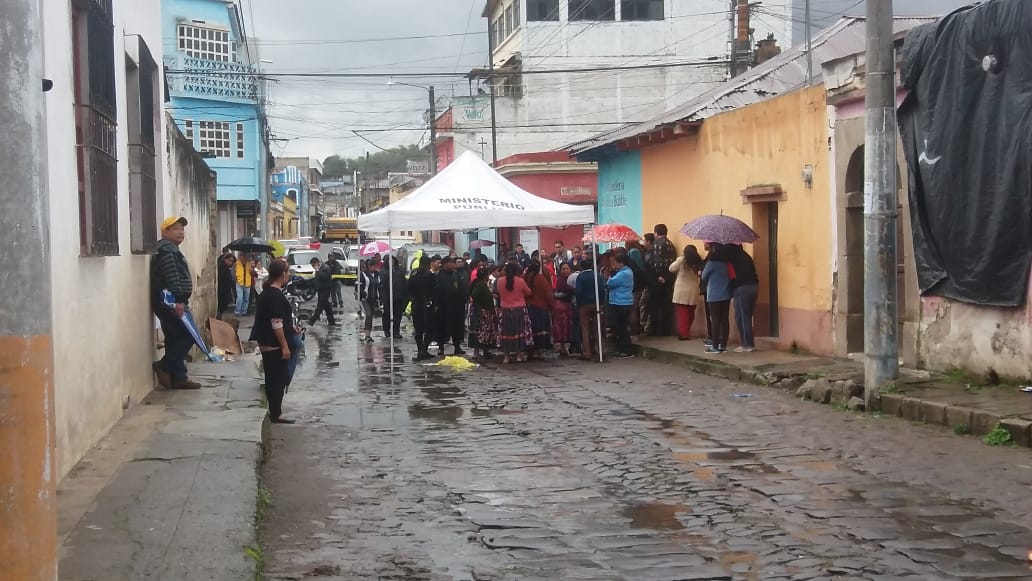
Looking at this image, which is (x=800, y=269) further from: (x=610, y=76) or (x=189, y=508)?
(x=610, y=76)

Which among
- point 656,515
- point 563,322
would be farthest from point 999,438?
point 563,322

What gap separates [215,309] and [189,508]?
17742 millimetres

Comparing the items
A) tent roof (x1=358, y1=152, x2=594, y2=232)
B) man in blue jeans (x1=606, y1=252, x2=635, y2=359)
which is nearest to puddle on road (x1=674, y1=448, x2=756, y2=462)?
man in blue jeans (x1=606, y1=252, x2=635, y2=359)

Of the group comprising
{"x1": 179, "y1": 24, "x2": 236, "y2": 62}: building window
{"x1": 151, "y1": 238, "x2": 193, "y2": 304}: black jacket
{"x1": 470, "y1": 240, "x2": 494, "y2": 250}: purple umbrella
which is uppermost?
{"x1": 179, "y1": 24, "x2": 236, "y2": 62}: building window

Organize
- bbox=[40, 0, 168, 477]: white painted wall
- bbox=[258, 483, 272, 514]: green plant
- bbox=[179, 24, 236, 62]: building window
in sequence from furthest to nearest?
bbox=[179, 24, 236, 62]: building window → bbox=[40, 0, 168, 477]: white painted wall → bbox=[258, 483, 272, 514]: green plant

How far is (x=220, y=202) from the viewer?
41062 millimetres

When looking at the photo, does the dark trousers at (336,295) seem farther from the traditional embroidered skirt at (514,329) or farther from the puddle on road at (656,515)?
the puddle on road at (656,515)

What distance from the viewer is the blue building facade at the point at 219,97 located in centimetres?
4116

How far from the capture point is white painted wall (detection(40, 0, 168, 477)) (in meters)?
7.49

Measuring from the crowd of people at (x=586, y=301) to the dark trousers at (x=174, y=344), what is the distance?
6.05 meters

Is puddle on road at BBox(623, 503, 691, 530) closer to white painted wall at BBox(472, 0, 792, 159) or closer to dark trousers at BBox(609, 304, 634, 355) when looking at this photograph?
dark trousers at BBox(609, 304, 634, 355)

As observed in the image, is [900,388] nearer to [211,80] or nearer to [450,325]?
[450,325]

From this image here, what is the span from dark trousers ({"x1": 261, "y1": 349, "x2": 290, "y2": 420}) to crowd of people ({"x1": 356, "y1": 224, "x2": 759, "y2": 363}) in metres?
6.61

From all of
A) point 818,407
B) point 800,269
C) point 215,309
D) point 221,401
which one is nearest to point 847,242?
point 800,269
